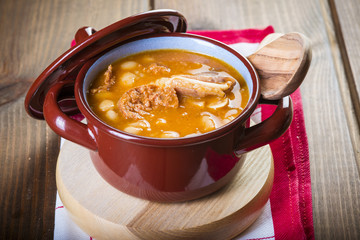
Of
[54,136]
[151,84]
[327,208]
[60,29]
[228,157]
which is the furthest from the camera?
[60,29]

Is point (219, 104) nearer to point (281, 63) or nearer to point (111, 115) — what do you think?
point (281, 63)

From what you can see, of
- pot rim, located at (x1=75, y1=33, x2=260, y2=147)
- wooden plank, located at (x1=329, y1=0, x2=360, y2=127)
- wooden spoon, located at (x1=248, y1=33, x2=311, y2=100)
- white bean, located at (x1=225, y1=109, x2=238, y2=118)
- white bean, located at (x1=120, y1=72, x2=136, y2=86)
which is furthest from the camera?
wooden plank, located at (x1=329, y1=0, x2=360, y2=127)

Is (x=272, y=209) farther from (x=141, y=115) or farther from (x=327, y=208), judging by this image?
(x=141, y=115)

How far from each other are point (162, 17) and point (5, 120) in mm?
850

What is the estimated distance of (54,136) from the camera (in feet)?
6.31

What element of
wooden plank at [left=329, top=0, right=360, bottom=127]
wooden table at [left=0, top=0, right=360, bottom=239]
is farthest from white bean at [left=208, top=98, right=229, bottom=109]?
wooden plank at [left=329, top=0, right=360, bottom=127]

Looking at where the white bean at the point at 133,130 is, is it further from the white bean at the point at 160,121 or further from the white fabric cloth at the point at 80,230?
the white fabric cloth at the point at 80,230

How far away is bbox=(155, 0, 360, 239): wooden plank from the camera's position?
5.50 ft

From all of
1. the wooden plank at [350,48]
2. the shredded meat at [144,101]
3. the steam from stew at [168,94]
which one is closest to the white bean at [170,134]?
the steam from stew at [168,94]

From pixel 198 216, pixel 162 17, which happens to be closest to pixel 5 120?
pixel 162 17

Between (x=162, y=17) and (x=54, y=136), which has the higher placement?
(x=162, y=17)

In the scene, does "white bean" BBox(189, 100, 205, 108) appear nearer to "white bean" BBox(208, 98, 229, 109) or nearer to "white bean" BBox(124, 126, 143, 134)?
"white bean" BBox(208, 98, 229, 109)

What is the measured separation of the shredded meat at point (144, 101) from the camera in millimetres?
1449

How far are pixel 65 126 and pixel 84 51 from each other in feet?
0.83
